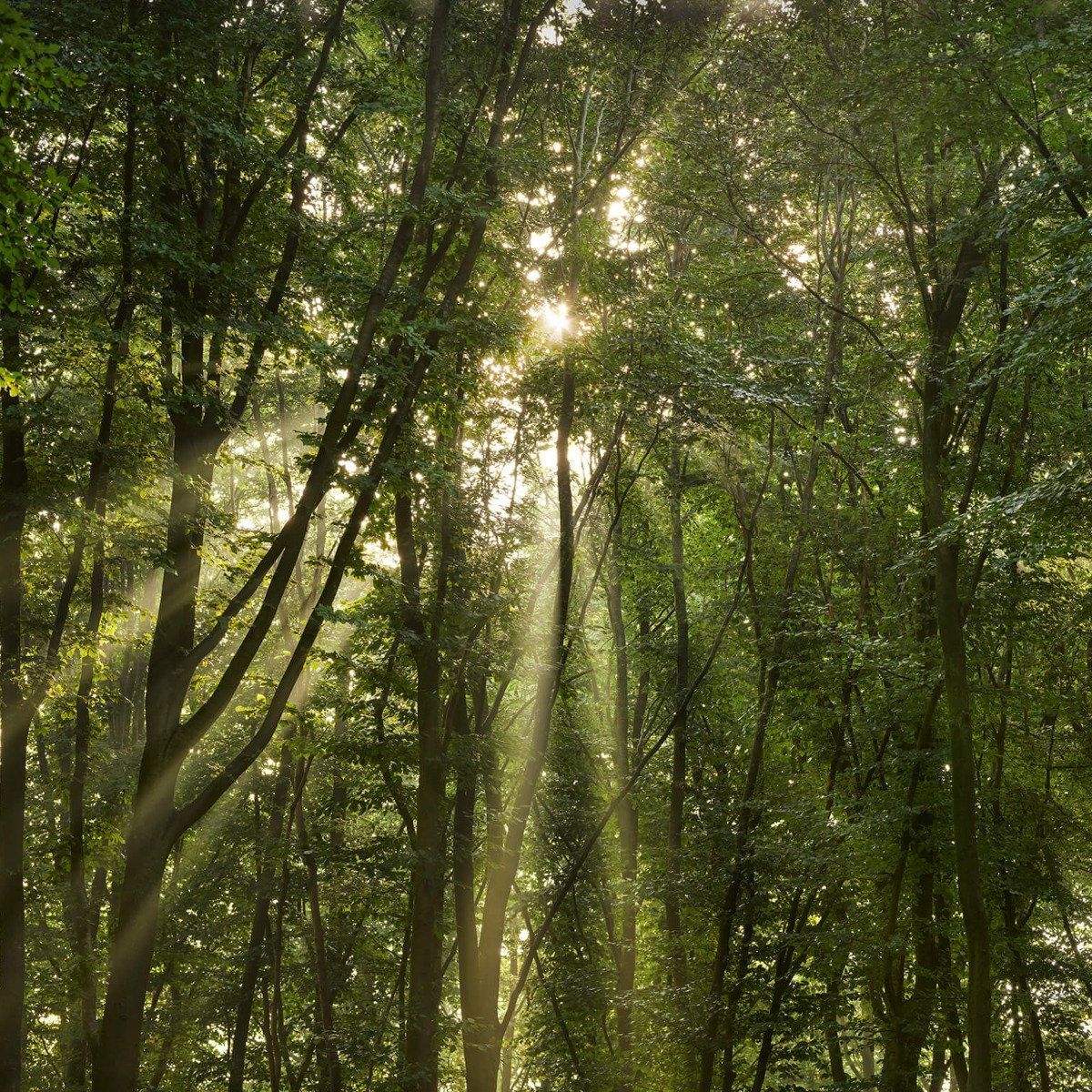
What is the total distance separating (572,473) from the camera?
1455cm

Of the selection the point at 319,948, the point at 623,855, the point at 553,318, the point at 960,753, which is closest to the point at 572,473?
the point at 553,318

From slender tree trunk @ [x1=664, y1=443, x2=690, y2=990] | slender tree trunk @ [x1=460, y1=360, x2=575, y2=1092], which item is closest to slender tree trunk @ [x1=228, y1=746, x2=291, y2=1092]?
slender tree trunk @ [x1=460, y1=360, x2=575, y2=1092]

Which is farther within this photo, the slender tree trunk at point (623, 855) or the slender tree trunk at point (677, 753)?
the slender tree trunk at point (677, 753)

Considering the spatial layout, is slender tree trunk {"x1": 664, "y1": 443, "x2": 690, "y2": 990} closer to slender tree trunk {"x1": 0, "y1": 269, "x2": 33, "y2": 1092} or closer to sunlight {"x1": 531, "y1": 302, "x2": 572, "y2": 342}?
sunlight {"x1": 531, "y1": 302, "x2": 572, "y2": 342}

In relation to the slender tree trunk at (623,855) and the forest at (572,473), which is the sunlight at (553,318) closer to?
the forest at (572,473)

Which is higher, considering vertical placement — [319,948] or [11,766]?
[11,766]

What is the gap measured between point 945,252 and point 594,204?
4.95 meters

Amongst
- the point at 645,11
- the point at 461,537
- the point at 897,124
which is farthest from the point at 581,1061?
the point at 645,11

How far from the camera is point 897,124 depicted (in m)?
8.73

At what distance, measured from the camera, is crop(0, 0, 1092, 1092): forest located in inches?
307

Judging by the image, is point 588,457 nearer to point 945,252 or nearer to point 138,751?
point 945,252

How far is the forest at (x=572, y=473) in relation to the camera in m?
7.80

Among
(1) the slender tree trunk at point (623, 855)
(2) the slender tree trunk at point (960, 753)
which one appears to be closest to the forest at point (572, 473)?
(2) the slender tree trunk at point (960, 753)

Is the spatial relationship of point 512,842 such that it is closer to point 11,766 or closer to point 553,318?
point 11,766
